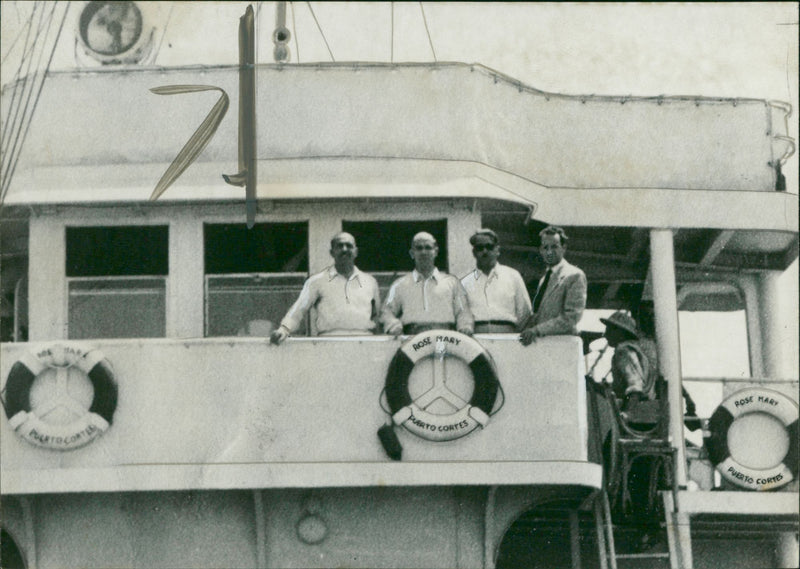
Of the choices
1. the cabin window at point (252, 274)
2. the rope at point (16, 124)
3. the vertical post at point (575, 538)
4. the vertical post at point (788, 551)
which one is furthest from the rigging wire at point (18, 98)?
the vertical post at point (788, 551)

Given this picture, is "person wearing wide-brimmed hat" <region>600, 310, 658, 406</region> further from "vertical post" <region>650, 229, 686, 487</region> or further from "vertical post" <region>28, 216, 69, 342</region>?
"vertical post" <region>28, 216, 69, 342</region>

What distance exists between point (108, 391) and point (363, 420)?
2.14 metres

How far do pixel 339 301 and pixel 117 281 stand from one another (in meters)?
2.60

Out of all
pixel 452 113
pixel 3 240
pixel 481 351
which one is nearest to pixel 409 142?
pixel 452 113

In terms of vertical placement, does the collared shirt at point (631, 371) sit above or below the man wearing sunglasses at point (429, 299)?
below

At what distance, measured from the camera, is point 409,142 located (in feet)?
55.5

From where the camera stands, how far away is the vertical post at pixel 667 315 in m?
17.2

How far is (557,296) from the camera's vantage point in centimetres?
1493

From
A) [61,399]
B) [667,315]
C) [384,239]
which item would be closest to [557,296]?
[384,239]

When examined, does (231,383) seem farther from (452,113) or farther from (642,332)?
(642,332)

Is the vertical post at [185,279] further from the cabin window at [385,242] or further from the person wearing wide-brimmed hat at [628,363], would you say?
the person wearing wide-brimmed hat at [628,363]

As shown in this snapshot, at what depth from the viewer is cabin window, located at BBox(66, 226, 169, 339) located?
16.7 meters

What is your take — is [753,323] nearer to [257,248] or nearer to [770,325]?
[770,325]

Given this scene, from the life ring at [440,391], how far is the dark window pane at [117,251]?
3.00 m
